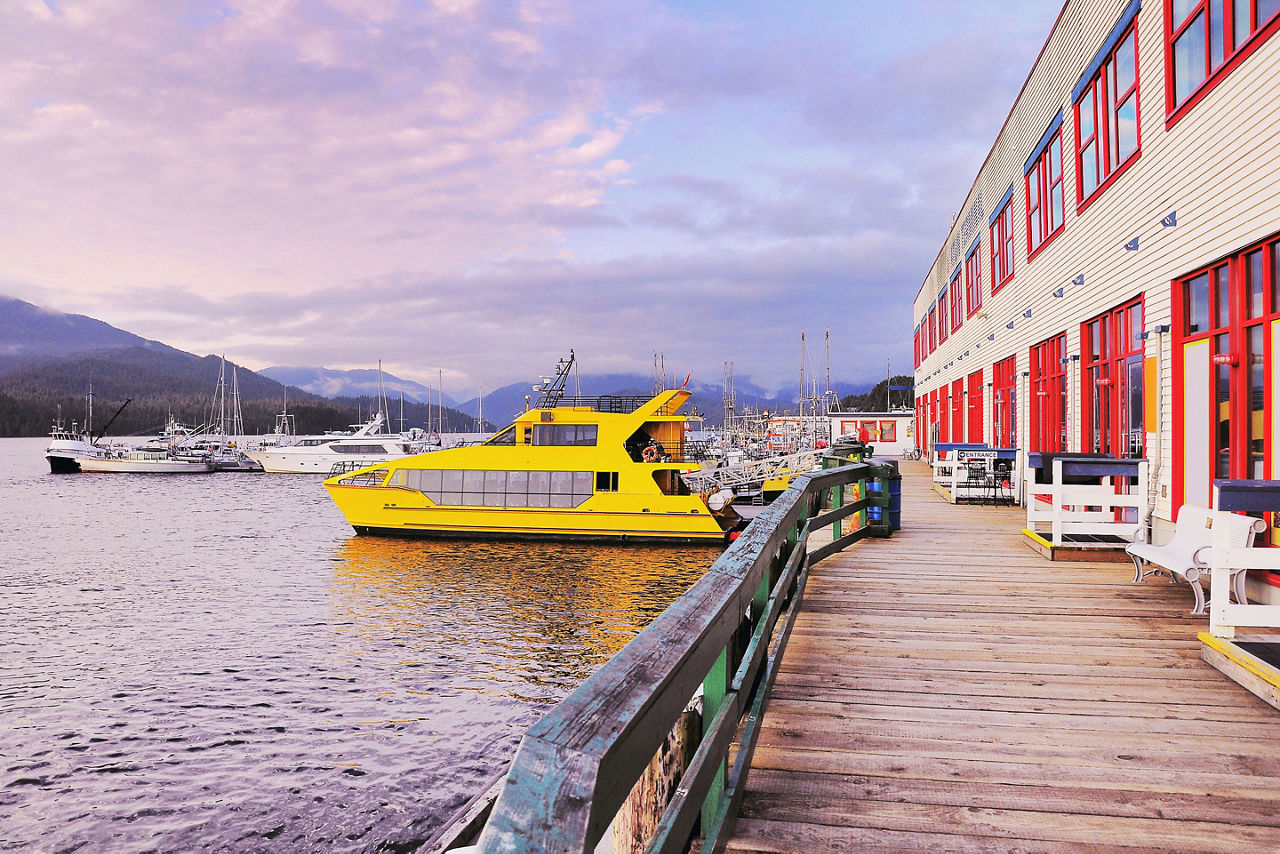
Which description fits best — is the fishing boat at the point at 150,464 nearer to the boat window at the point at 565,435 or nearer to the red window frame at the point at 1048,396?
the boat window at the point at 565,435

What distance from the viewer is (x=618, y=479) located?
21641 millimetres

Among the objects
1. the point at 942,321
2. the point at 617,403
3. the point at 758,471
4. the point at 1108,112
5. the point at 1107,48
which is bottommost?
the point at 758,471

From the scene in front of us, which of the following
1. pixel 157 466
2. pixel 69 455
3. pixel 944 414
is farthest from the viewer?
pixel 69 455

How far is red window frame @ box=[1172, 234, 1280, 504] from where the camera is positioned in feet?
20.2

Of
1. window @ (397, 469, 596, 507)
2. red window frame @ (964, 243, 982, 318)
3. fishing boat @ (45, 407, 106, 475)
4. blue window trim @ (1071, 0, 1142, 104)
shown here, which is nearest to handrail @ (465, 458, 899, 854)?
blue window trim @ (1071, 0, 1142, 104)

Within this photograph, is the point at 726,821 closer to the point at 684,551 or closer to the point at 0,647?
the point at 0,647

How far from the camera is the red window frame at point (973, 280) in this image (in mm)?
21125

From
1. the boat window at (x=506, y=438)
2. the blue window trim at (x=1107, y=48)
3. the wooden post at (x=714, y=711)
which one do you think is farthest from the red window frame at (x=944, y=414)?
the wooden post at (x=714, y=711)

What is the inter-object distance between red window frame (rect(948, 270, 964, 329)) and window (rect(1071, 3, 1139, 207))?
13.4 meters

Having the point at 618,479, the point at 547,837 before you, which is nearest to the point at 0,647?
the point at 618,479

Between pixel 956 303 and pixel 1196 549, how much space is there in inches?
870

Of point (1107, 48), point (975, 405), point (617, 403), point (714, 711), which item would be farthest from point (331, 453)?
point (714, 711)

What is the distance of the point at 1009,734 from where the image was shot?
339cm

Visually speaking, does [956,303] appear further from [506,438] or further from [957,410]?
[506,438]
